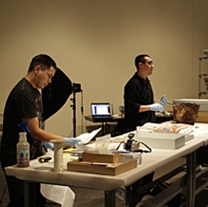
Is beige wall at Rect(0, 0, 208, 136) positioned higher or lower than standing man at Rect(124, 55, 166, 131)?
higher

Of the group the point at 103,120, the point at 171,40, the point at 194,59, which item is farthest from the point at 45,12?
the point at 194,59

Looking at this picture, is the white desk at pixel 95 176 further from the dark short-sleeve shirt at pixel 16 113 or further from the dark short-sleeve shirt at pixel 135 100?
the dark short-sleeve shirt at pixel 135 100

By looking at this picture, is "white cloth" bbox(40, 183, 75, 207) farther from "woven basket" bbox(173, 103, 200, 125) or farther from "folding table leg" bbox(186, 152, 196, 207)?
"woven basket" bbox(173, 103, 200, 125)

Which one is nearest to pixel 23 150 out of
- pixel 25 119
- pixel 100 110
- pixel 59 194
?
pixel 59 194

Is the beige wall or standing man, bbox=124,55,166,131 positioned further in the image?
the beige wall

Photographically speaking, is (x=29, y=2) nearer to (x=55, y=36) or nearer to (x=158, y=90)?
(x=55, y=36)

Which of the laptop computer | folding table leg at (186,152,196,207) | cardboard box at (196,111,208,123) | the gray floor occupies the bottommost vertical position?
the gray floor

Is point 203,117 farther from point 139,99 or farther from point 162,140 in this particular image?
point 162,140

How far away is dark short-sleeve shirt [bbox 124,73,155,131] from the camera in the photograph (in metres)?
3.44

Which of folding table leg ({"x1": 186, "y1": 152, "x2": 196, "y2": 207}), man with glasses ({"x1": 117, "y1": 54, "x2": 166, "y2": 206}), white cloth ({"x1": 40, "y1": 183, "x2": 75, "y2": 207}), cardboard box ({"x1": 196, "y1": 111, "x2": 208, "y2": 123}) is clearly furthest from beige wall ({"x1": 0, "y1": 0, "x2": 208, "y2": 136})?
white cloth ({"x1": 40, "y1": 183, "x2": 75, "y2": 207})

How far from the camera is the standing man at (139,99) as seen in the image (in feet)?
11.3

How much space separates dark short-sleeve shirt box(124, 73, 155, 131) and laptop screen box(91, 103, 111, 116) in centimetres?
198

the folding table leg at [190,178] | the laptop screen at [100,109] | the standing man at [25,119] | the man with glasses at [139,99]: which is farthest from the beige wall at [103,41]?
the folding table leg at [190,178]

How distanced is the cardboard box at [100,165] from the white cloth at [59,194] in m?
0.22
